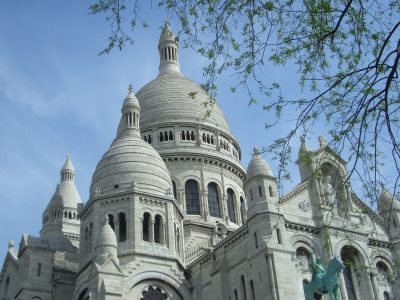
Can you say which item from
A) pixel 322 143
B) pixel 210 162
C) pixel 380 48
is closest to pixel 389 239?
pixel 322 143

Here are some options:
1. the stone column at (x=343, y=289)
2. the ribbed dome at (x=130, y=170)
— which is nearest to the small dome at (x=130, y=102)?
the ribbed dome at (x=130, y=170)

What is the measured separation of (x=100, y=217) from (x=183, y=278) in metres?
6.50

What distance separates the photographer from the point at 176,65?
196ft

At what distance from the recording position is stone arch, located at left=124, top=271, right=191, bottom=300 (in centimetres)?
3394

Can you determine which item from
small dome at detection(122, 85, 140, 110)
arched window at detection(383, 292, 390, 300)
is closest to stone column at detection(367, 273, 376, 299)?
arched window at detection(383, 292, 390, 300)

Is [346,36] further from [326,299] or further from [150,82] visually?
[150,82]

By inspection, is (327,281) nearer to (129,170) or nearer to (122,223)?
(122,223)

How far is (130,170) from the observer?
38.7 m

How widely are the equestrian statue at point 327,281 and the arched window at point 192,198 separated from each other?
67.8 ft

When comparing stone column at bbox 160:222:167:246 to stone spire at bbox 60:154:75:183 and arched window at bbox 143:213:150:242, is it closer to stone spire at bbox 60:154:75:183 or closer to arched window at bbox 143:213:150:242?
arched window at bbox 143:213:150:242

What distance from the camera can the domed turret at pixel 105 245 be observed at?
108 feet

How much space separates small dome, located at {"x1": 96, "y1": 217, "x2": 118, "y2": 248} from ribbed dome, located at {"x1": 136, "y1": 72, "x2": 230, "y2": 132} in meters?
17.5

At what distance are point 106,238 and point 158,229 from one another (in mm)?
4518

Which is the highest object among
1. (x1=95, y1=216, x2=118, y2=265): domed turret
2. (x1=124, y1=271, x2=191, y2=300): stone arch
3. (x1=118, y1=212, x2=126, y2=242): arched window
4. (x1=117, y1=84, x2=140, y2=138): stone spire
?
(x1=117, y1=84, x2=140, y2=138): stone spire
